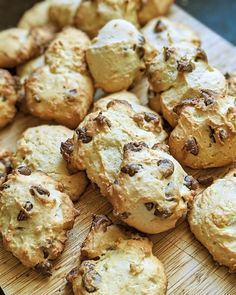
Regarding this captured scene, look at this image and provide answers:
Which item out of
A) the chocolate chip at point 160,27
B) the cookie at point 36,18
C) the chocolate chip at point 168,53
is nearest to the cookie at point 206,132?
the chocolate chip at point 168,53

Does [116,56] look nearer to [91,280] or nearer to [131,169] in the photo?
[131,169]

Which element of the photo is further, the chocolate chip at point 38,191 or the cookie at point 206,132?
the cookie at point 206,132

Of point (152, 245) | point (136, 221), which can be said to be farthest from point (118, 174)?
point (152, 245)

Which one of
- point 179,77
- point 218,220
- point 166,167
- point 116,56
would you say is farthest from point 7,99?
point 218,220

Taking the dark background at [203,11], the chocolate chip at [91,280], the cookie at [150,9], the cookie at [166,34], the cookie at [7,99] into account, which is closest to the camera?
the chocolate chip at [91,280]

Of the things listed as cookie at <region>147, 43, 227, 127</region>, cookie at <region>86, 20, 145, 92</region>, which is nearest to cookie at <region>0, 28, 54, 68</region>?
cookie at <region>86, 20, 145, 92</region>

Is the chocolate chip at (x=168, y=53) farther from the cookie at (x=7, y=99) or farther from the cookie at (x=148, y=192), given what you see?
the cookie at (x=7, y=99)
